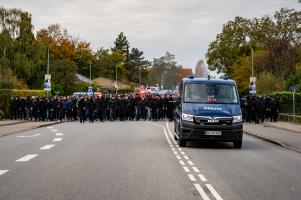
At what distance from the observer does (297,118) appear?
123 feet

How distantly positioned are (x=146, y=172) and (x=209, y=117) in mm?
7023

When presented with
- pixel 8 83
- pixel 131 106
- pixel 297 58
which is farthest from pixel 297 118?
pixel 297 58

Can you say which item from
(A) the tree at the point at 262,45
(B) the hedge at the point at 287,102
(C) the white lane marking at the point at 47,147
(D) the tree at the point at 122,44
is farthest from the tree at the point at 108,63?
(C) the white lane marking at the point at 47,147

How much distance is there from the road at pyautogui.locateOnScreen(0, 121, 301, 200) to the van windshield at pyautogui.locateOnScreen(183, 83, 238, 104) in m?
1.49

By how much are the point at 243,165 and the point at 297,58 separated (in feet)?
217

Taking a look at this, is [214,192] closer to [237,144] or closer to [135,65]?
[237,144]

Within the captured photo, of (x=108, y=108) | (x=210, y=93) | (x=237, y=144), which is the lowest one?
(x=237, y=144)

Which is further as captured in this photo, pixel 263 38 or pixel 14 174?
pixel 263 38

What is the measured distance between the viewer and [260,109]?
132 feet

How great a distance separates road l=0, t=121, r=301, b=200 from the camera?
10.1 m

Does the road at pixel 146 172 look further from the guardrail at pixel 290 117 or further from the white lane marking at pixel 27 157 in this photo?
the guardrail at pixel 290 117

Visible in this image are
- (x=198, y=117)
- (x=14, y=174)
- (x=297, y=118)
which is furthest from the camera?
(x=297, y=118)

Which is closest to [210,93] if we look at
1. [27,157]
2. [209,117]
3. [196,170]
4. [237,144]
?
[209,117]

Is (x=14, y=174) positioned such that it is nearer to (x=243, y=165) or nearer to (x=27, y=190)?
(x=27, y=190)
